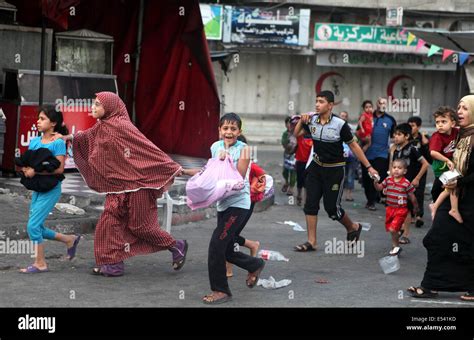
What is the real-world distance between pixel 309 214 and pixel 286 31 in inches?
697

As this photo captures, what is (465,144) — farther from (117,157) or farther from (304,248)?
(117,157)

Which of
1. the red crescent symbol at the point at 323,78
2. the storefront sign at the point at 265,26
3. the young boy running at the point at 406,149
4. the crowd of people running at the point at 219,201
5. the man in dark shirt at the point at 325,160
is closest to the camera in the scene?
the crowd of people running at the point at 219,201

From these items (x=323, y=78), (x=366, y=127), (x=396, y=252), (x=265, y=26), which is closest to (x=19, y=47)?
(x=366, y=127)

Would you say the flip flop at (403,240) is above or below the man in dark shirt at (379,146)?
below

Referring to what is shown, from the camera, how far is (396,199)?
10.7m

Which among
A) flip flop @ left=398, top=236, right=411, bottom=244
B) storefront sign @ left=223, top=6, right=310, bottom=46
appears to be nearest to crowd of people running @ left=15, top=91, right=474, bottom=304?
flip flop @ left=398, top=236, right=411, bottom=244

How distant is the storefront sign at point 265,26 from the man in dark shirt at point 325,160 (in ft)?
56.2

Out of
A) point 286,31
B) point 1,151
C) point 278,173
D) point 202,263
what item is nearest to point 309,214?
point 202,263

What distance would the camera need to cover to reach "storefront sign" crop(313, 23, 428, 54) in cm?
2789

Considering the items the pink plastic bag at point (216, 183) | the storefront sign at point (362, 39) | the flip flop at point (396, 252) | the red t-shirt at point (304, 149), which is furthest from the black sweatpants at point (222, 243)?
the storefront sign at point (362, 39)

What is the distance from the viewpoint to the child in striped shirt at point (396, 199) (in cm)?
1056

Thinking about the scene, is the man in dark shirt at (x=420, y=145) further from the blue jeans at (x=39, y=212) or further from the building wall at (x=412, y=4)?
the building wall at (x=412, y=4)

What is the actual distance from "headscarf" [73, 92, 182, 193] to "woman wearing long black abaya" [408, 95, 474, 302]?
244 centimetres
